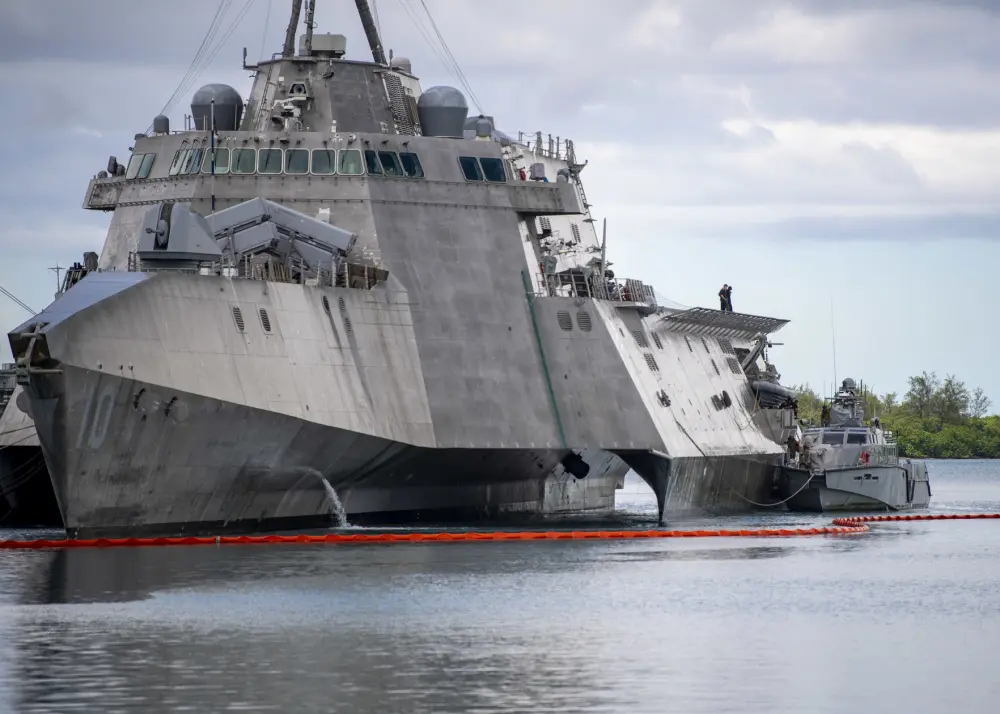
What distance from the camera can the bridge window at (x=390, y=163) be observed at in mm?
39625

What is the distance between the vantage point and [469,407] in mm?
38781

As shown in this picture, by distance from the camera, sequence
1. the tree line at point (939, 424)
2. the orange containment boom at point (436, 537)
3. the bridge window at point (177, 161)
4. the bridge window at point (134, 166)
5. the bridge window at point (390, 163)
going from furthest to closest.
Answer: the tree line at point (939, 424) < the bridge window at point (134, 166) < the bridge window at point (177, 161) < the bridge window at point (390, 163) < the orange containment boom at point (436, 537)

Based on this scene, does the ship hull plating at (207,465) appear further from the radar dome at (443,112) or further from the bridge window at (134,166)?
the bridge window at (134,166)

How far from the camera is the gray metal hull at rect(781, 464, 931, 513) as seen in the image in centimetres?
5003

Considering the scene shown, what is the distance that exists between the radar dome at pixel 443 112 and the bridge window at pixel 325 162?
10.3 ft

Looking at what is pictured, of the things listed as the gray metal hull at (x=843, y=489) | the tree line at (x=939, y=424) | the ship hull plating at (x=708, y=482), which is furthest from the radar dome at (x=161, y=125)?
the tree line at (x=939, y=424)

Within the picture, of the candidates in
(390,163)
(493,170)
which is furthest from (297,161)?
(493,170)

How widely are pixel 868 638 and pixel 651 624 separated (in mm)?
2875

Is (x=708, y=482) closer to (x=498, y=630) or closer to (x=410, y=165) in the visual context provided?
(x=410, y=165)

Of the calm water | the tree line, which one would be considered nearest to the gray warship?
the calm water

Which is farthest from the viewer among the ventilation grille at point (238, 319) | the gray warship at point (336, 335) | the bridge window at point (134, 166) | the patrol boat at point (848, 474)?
the patrol boat at point (848, 474)

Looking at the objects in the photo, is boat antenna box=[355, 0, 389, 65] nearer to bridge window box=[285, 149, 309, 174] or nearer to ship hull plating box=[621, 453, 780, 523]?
bridge window box=[285, 149, 309, 174]

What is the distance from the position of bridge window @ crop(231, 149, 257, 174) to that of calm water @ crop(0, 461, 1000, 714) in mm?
9282

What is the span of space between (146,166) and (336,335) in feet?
23.9
